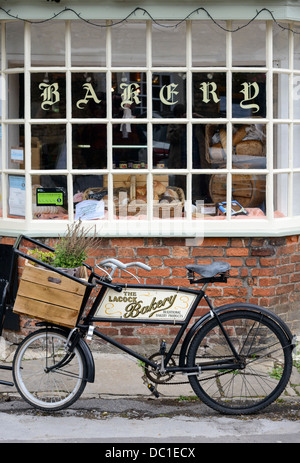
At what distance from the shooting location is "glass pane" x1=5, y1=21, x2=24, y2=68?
22.4 ft

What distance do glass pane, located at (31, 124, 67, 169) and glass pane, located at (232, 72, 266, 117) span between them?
5.29ft

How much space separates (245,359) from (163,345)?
60cm

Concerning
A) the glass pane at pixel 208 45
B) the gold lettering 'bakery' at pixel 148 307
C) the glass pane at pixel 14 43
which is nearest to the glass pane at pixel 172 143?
the glass pane at pixel 208 45

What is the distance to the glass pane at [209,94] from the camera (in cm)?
682

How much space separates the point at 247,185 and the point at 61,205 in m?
1.73

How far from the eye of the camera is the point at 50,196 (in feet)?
22.6

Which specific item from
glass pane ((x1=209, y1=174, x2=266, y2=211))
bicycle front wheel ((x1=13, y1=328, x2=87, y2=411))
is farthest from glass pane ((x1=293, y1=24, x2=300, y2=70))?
bicycle front wheel ((x1=13, y1=328, x2=87, y2=411))

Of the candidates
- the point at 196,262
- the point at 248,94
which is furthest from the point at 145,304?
the point at 248,94

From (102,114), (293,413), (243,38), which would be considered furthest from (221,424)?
(243,38)

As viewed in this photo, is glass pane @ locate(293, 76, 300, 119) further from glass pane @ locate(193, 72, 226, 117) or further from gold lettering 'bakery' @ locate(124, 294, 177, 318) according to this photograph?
gold lettering 'bakery' @ locate(124, 294, 177, 318)

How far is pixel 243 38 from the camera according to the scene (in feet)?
22.4

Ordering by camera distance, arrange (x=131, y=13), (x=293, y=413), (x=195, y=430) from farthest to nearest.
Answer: (x=131, y=13), (x=293, y=413), (x=195, y=430)

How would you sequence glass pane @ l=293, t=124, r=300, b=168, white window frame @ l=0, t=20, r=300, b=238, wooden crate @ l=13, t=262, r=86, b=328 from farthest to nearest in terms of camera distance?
glass pane @ l=293, t=124, r=300, b=168, white window frame @ l=0, t=20, r=300, b=238, wooden crate @ l=13, t=262, r=86, b=328

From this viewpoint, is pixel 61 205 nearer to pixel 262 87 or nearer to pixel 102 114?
pixel 102 114
